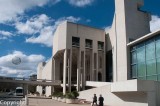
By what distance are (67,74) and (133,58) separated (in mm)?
21186

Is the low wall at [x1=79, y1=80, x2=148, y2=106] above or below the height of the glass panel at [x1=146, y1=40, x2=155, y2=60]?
below

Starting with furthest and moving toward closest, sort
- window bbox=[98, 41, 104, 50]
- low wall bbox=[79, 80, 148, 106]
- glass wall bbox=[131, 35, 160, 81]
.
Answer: window bbox=[98, 41, 104, 50] → glass wall bbox=[131, 35, 160, 81] → low wall bbox=[79, 80, 148, 106]

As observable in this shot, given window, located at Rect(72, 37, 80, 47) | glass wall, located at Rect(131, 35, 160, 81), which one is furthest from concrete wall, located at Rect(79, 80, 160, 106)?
window, located at Rect(72, 37, 80, 47)

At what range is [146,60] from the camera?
1283 inches

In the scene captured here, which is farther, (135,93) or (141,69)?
(141,69)

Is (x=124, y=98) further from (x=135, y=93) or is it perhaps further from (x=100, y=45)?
(x=100, y=45)

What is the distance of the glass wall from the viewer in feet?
99.6

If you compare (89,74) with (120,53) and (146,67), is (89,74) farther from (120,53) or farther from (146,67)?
(146,67)

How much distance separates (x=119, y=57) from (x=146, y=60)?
655 centimetres

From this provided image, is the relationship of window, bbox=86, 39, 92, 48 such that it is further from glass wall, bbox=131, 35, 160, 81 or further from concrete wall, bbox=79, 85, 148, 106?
concrete wall, bbox=79, 85, 148, 106

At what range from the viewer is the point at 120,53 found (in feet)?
126

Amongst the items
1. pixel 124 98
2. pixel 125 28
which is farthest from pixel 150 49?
pixel 124 98

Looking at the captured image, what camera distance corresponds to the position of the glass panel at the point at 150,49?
3121 centimetres

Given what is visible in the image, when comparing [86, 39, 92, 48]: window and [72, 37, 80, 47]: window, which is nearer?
[72, 37, 80, 47]: window
